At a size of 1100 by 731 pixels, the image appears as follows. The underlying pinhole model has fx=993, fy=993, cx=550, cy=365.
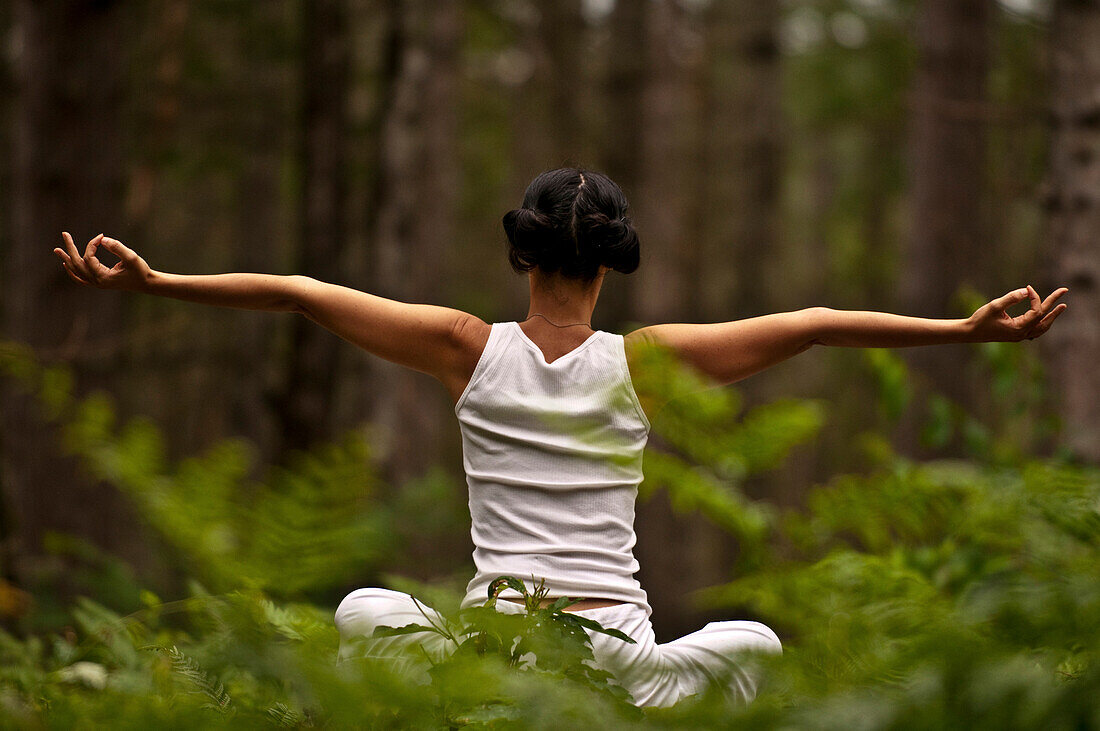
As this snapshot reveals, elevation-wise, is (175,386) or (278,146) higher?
(278,146)

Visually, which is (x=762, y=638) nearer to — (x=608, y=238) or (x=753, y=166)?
(x=608, y=238)

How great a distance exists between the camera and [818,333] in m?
2.70

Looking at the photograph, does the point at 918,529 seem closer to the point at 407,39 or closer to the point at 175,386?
the point at 407,39

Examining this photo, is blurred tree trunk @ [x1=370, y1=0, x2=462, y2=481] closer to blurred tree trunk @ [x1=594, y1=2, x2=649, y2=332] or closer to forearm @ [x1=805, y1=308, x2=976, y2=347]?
blurred tree trunk @ [x1=594, y1=2, x2=649, y2=332]

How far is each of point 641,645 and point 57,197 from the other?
6.16 meters

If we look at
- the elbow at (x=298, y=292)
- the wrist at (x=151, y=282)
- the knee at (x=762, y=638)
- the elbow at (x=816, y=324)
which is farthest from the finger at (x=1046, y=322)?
the wrist at (x=151, y=282)

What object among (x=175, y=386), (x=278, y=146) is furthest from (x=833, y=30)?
(x=175, y=386)

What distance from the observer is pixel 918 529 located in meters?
3.65

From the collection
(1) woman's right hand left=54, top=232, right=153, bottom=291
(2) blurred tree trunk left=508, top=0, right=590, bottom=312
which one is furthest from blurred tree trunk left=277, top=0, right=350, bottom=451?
(2) blurred tree trunk left=508, top=0, right=590, bottom=312

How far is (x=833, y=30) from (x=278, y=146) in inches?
515

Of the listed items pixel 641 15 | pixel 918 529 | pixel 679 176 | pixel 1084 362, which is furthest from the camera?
pixel 641 15

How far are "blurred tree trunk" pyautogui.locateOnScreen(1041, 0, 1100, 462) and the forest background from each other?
15 millimetres

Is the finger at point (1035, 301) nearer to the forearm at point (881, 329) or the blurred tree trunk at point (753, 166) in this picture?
the forearm at point (881, 329)

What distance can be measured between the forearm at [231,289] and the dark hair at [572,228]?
633 mm
